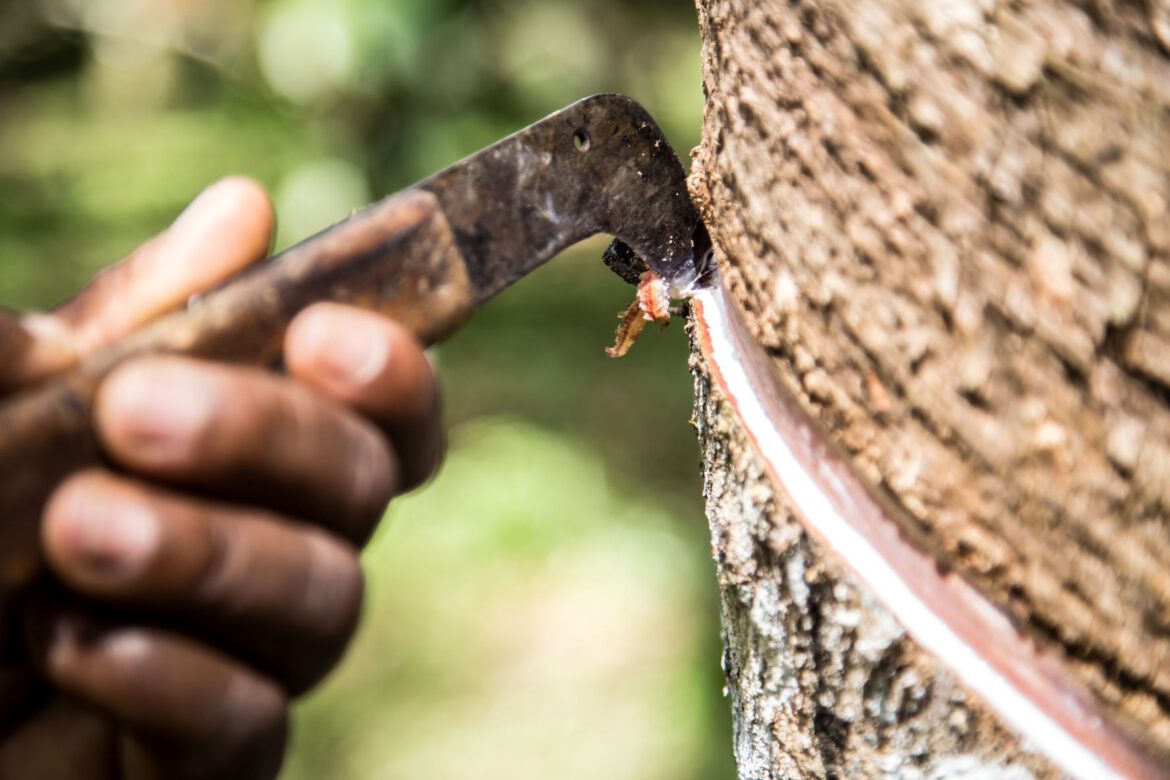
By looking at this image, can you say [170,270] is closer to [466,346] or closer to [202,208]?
[202,208]

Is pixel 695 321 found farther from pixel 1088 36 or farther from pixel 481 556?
pixel 481 556

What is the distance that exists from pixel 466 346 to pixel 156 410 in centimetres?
348

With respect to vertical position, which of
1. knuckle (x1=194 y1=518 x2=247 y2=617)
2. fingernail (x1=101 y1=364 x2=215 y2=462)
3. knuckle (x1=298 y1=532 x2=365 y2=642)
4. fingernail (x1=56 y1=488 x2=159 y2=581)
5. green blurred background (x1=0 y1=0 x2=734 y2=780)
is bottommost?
green blurred background (x1=0 y1=0 x2=734 y2=780)

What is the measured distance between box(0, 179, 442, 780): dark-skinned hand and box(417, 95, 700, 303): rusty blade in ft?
0.47

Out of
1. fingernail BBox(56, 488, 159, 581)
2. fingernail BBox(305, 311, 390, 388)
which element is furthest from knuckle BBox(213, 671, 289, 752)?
fingernail BBox(305, 311, 390, 388)

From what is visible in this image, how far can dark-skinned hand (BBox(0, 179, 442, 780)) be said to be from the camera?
2.19ft

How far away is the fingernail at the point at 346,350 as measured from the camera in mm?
752

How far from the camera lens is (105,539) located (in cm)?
65

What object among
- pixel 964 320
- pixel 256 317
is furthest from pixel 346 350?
pixel 964 320

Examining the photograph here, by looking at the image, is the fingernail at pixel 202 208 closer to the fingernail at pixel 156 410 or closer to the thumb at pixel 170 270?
the thumb at pixel 170 270

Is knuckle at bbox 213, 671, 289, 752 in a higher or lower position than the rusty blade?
lower

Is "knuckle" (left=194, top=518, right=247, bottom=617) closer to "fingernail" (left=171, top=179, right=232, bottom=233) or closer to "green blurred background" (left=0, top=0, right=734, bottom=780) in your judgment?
"fingernail" (left=171, top=179, right=232, bottom=233)

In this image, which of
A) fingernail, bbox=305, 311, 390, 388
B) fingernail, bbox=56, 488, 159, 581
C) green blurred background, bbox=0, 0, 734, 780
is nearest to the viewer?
fingernail, bbox=56, 488, 159, 581

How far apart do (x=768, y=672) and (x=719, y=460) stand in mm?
210
